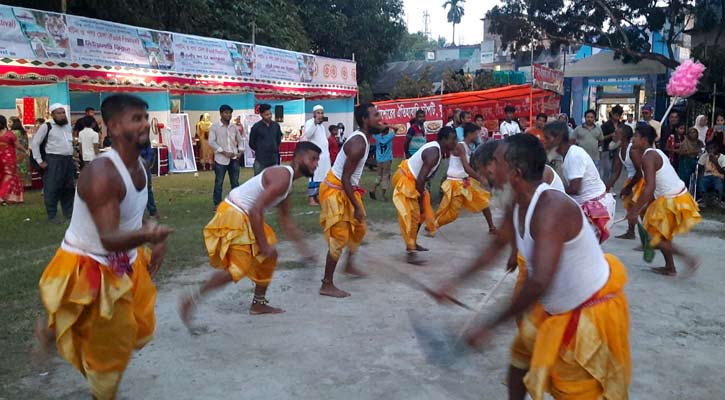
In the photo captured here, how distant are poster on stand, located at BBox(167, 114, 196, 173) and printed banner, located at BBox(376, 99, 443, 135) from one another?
7058mm

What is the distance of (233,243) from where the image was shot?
490 centimetres

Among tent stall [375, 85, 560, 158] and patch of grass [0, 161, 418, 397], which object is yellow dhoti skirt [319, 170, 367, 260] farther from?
tent stall [375, 85, 560, 158]

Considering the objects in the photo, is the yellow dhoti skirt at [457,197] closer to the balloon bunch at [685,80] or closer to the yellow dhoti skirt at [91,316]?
the yellow dhoti skirt at [91,316]

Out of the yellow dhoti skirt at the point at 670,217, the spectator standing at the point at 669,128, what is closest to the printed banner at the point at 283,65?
the spectator standing at the point at 669,128

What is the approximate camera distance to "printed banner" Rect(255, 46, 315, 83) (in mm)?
19047

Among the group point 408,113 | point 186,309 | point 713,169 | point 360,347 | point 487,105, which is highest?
point 487,105

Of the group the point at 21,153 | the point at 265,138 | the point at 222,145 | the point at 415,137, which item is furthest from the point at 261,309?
the point at 21,153

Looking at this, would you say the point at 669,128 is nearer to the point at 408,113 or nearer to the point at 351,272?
the point at 351,272

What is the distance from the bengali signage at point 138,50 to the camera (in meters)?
12.6

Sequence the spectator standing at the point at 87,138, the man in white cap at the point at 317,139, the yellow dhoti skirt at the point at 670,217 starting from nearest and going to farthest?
the yellow dhoti skirt at the point at 670,217 < the man in white cap at the point at 317,139 < the spectator standing at the point at 87,138

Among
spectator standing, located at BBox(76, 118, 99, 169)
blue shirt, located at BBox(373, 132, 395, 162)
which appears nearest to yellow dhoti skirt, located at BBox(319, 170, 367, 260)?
blue shirt, located at BBox(373, 132, 395, 162)

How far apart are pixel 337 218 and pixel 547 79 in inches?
569

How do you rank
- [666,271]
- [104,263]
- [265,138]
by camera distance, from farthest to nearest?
[265,138] → [666,271] → [104,263]

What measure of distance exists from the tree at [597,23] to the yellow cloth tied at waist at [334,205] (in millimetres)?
17050
